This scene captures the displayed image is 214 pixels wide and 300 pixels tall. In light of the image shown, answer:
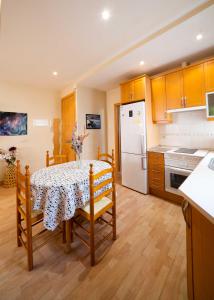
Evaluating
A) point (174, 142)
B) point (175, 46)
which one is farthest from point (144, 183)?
point (175, 46)

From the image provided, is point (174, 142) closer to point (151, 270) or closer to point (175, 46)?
point (175, 46)

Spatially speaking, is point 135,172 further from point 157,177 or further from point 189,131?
point 189,131

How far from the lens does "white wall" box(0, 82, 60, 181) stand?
12.2ft

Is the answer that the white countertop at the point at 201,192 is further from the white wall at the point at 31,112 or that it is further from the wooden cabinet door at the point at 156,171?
the white wall at the point at 31,112

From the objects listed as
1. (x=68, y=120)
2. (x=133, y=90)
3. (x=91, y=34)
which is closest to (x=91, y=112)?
(x=68, y=120)

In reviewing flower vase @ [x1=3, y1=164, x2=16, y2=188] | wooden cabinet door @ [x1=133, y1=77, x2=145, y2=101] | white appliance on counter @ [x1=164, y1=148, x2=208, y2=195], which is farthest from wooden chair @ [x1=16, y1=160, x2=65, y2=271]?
wooden cabinet door @ [x1=133, y1=77, x2=145, y2=101]

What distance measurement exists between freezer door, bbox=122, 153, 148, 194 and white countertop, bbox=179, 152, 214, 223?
1669mm

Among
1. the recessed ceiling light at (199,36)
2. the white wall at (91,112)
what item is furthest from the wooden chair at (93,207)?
the white wall at (91,112)

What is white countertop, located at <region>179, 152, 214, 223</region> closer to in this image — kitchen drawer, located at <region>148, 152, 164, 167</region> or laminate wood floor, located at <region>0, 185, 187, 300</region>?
laminate wood floor, located at <region>0, 185, 187, 300</region>

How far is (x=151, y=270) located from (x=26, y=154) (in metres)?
3.92

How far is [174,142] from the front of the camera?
311cm

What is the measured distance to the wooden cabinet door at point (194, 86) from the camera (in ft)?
7.83

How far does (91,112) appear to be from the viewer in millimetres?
4160

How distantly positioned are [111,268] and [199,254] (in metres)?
0.92
